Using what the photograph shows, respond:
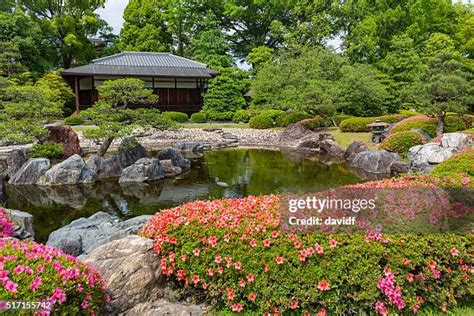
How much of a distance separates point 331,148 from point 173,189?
367 inches

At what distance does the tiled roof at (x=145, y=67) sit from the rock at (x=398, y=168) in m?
17.5

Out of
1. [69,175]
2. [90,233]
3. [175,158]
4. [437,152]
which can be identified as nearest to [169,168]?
[175,158]

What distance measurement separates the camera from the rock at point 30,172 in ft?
36.9

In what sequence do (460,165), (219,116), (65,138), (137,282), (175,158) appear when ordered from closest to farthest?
(137,282) → (460,165) → (175,158) → (65,138) → (219,116)

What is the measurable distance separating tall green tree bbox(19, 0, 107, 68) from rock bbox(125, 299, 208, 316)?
33.8 meters

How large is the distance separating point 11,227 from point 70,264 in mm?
2447

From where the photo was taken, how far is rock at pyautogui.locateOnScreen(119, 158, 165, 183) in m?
11.6

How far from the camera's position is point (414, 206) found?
3496 millimetres

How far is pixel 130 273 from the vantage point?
3445mm

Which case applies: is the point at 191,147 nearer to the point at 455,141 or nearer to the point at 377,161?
the point at 377,161

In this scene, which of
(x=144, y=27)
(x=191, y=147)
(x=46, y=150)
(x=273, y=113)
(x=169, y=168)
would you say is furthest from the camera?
(x=144, y=27)

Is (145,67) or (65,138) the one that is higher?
(145,67)

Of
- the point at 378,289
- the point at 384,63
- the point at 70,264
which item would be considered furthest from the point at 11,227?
the point at 384,63

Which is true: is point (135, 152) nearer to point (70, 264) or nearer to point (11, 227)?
point (11, 227)
